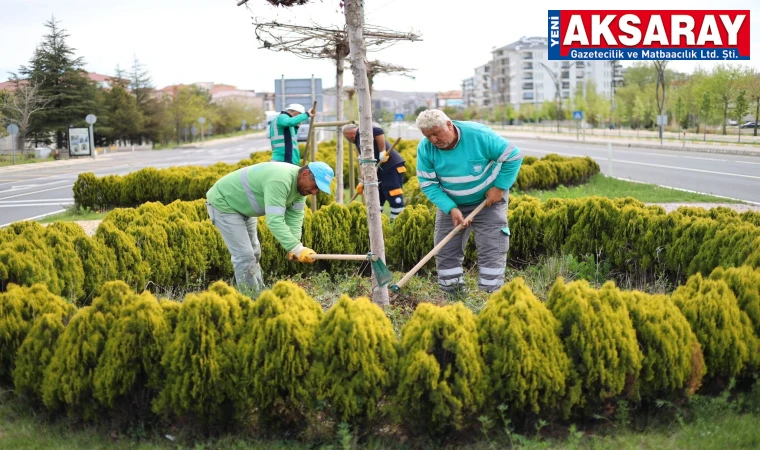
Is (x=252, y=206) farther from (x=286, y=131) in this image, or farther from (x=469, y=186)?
(x=286, y=131)

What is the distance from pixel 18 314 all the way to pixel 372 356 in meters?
1.98

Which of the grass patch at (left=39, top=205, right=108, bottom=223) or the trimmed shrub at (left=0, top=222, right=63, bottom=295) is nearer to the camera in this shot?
the trimmed shrub at (left=0, top=222, right=63, bottom=295)

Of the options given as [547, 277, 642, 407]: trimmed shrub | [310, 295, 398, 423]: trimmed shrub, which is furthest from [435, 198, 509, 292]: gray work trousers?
[310, 295, 398, 423]: trimmed shrub

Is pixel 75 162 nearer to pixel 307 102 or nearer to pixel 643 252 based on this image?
pixel 307 102

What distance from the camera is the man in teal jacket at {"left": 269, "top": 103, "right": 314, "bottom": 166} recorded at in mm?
8414

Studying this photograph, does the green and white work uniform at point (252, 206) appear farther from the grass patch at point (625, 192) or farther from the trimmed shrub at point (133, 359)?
the grass patch at point (625, 192)

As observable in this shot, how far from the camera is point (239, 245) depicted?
5820mm

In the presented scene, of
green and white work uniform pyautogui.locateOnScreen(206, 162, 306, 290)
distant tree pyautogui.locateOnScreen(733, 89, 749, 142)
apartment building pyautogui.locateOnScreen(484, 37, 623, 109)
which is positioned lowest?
green and white work uniform pyautogui.locateOnScreen(206, 162, 306, 290)

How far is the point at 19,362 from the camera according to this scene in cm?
389

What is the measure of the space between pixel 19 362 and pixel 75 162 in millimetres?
39936

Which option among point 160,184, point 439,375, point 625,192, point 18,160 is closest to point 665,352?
point 439,375

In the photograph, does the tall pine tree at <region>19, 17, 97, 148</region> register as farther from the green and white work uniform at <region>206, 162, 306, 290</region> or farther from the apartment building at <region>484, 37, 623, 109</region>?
the apartment building at <region>484, 37, 623, 109</region>

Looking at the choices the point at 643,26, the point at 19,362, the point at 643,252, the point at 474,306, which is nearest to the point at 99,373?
the point at 19,362

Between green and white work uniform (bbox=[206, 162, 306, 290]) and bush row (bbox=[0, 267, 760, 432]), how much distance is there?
1.45 m
